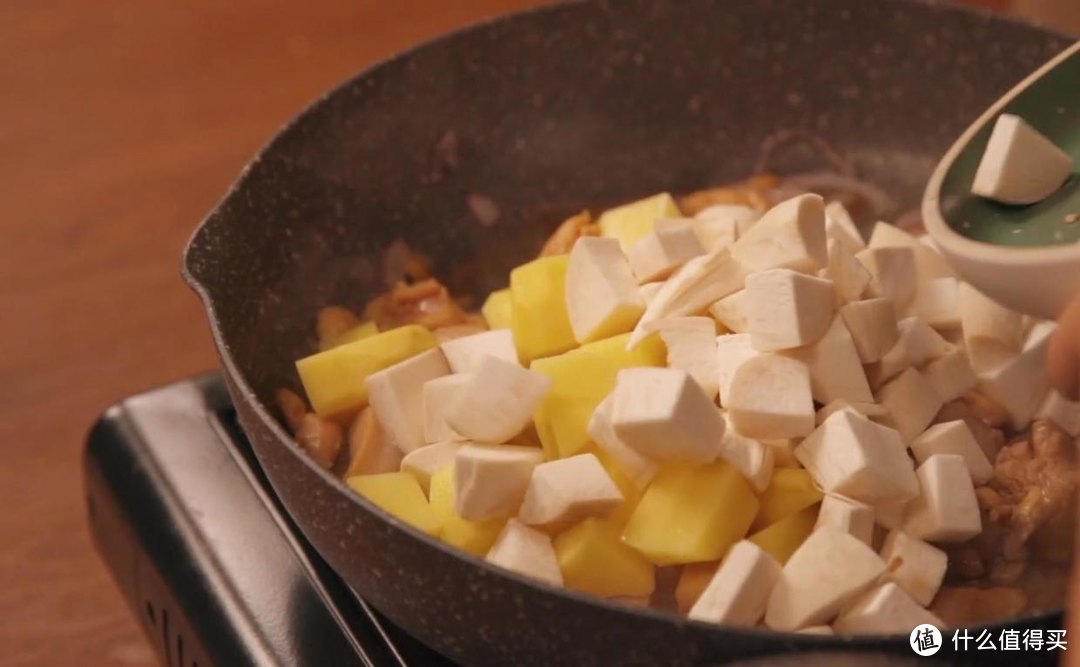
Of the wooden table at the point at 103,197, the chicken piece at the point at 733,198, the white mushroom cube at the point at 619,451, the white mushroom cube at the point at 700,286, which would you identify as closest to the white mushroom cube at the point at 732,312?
the white mushroom cube at the point at 700,286

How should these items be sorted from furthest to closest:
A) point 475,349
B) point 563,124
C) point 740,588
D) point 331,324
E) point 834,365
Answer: point 563,124
point 331,324
point 475,349
point 834,365
point 740,588

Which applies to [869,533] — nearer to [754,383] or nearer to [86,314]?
[754,383]

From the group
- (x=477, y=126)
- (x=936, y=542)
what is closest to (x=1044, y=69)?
(x=936, y=542)

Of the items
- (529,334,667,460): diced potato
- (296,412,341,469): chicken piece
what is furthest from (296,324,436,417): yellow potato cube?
(529,334,667,460): diced potato

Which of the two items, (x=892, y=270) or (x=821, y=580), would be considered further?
(x=892, y=270)

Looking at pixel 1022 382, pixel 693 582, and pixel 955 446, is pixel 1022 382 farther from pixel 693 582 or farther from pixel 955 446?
pixel 693 582

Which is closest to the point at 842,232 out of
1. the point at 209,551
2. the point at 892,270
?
the point at 892,270

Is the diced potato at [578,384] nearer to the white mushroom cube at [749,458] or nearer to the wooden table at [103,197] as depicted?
the white mushroom cube at [749,458]
